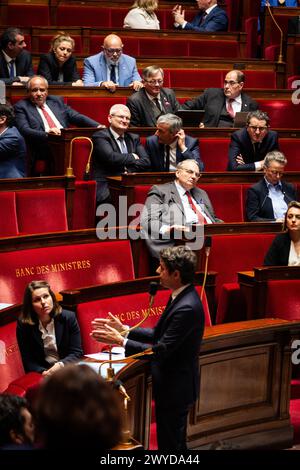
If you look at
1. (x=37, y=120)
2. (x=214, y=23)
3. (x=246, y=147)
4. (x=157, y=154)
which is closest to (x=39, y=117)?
(x=37, y=120)

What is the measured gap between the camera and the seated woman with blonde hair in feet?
8.68

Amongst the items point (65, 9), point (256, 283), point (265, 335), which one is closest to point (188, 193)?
point (256, 283)

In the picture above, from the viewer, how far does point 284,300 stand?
6.27 ft

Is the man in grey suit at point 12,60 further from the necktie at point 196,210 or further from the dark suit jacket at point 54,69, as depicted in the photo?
the necktie at point 196,210

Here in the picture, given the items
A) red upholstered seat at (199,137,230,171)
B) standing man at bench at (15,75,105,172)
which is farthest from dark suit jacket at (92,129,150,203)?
red upholstered seat at (199,137,230,171)

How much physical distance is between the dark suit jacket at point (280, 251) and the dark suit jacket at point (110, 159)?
0.47 meters

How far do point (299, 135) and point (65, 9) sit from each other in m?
1.11

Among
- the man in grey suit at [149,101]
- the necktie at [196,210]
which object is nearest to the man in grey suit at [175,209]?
the necktie at [196,210]

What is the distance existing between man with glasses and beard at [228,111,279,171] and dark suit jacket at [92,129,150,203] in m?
0.27

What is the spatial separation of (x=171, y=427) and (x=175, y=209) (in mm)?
818

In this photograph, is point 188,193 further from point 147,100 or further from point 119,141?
point 147,100

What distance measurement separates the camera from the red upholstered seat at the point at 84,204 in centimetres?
226

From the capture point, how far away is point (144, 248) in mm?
2012

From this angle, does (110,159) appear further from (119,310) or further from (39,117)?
(119,310)
